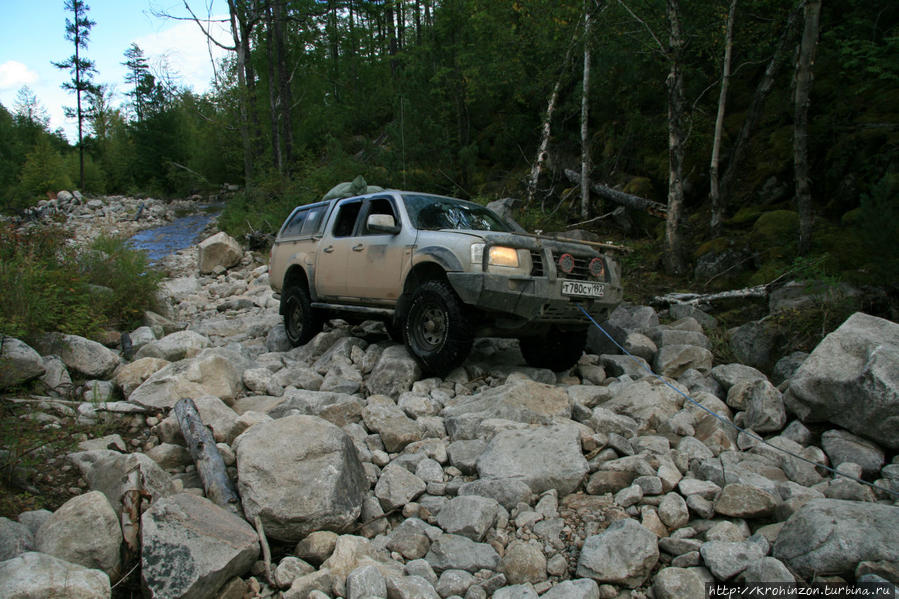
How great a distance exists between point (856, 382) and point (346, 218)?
5.91 m

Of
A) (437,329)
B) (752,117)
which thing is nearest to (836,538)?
(437,329)

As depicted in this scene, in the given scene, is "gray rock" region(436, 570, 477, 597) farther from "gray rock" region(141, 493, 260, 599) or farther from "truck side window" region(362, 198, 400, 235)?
"truck side window" region(362, 198, 400, 235)

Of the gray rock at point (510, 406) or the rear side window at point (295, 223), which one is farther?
the rear side window at point (295, 223)

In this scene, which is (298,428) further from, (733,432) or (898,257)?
(898,257)

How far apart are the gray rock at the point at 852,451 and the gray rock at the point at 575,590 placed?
262cm

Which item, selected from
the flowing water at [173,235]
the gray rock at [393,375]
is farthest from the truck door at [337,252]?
the flowing water at [173,235]

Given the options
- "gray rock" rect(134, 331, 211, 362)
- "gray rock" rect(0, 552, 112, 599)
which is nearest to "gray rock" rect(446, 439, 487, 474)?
"gray rock" rect(0, 552, 112, 599)

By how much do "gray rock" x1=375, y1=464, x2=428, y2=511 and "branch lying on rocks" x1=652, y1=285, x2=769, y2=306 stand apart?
585 centimetres

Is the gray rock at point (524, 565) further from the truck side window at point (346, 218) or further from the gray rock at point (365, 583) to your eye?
the truck side window at point (346, 218)

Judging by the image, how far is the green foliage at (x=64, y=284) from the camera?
6.02 meters

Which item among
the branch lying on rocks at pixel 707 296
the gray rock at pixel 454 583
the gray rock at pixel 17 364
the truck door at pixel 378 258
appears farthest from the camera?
the branch lying on rocks at pixel 707 296

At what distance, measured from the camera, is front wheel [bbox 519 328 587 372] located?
19.9 feet

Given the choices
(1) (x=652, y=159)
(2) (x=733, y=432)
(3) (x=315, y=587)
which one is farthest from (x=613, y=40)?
(3) (x=315, y=587)

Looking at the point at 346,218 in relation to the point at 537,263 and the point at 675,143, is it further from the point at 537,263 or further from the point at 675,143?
the point at 675,143
